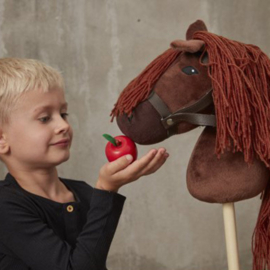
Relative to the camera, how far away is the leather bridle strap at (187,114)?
0.78 metres

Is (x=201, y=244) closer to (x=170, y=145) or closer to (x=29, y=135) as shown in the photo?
(x=170, y=145)

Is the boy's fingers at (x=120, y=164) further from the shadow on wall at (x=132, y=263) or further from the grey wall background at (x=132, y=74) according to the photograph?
the shadow on wall at (x=132, y=263)

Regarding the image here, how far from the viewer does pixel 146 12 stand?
191 centimetres

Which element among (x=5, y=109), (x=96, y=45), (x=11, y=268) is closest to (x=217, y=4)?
(x=96, y=45)

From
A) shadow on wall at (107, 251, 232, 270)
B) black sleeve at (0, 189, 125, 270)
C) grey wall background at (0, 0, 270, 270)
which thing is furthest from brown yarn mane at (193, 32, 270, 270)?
shadow on wall at (107, 251, 232, 270)

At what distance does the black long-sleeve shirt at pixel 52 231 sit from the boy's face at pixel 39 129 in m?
0.08

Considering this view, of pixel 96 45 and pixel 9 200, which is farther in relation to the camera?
pixel 96 45

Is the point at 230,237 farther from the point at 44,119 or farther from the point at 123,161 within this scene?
the point at 44,119

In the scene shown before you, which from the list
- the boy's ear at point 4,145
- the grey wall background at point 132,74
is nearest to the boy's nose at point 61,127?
the boy's ear at point 4,145

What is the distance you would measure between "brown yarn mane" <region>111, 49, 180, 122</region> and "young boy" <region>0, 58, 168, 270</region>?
99 millimetres

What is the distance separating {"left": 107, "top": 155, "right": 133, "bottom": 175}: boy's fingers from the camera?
816mm

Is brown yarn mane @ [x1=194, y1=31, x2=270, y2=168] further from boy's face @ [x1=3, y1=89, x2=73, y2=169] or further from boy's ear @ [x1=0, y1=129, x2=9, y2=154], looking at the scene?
boy's ear @ [x1=0, y1=129, x2=9, y2=154]

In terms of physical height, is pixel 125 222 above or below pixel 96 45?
below

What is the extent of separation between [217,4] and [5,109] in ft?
3.87
